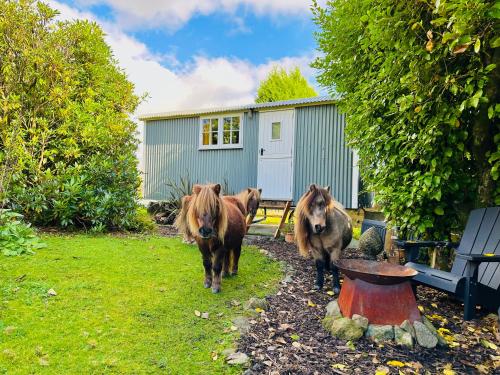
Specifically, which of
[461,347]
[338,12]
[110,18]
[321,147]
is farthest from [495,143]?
[110,18]

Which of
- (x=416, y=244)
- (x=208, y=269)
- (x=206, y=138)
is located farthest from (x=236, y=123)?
(x=416, y=244)

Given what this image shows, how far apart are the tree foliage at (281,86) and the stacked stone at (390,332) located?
24876 mm

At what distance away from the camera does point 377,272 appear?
10.3 ft

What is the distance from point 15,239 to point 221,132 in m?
7.83

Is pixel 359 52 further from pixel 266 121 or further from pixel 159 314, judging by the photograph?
pixel 266 121

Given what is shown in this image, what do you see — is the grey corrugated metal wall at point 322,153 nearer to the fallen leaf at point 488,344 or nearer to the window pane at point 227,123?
the window pane at point 227,123

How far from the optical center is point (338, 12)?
521 centimetres

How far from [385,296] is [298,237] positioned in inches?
53.9

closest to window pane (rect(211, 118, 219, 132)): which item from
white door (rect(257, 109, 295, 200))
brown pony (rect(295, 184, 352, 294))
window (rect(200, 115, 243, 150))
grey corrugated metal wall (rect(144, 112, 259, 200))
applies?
window (rect(200, 115, 243, 150))

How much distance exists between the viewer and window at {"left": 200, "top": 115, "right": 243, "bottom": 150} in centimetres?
1118

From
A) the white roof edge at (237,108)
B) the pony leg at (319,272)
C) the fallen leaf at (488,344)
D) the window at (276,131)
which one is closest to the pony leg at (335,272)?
the pony leg at (319,272)

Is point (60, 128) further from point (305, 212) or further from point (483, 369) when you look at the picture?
point (483, 369)

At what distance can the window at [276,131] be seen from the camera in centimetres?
1043

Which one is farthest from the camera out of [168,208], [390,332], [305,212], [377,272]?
[168,208]
